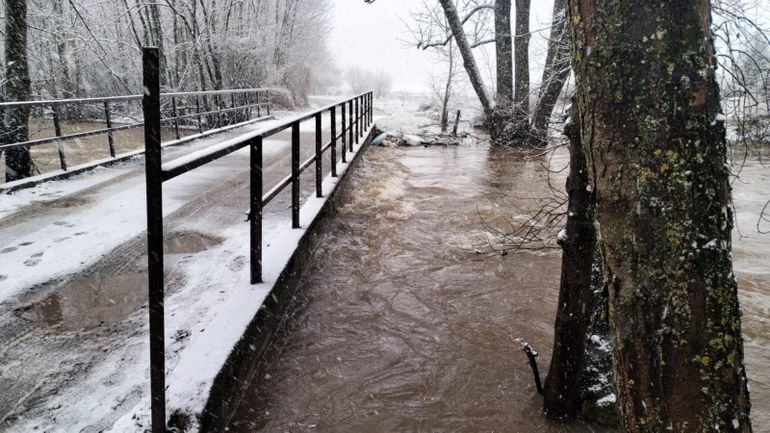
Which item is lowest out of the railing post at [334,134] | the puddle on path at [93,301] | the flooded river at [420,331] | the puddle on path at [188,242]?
the flooded river at [420,331]

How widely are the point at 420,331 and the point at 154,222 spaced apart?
2.60 metres

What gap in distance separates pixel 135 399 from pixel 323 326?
1701mm

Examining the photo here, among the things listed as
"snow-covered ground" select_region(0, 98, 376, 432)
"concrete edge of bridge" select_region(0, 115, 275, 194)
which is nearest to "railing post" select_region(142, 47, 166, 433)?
"snow-covered ground" select_region(0, 98, 376, 432)

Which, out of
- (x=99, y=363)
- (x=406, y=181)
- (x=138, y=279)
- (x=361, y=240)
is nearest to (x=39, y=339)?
(x=99, y=363)

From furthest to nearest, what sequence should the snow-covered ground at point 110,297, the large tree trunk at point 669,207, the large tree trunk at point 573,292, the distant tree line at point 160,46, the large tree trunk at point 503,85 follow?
the distant tree line at point 160,46 < the large tree trunk at point 503,85 < the large tree trunk at point 573,292 < the snow-covered ground at point 110,297 < the large tree trunk at point 669,207

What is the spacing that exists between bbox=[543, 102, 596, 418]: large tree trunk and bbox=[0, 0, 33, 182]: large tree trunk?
7930 mm

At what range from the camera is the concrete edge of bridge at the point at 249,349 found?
101 inches

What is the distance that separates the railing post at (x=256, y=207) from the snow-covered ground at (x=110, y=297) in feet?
0.42

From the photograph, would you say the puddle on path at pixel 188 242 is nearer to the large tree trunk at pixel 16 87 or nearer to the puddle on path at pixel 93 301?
the puddle on path at pixel 93 301

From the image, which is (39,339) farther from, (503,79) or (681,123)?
(503,79)

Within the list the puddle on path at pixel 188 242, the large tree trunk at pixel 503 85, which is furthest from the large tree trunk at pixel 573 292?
the large tree trunk at pixel 503 85

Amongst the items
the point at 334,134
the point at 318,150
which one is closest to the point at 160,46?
the point at 334,134

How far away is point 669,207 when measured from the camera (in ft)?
4.45

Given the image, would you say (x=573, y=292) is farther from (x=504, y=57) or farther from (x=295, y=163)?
(x=504, y=57)
